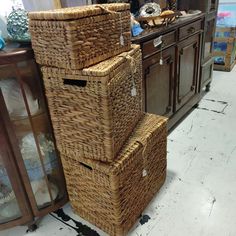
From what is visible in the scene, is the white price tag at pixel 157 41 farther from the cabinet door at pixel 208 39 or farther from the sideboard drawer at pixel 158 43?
the cabinet door at pixel 208 39

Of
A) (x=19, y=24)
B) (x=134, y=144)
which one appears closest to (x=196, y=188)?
(x=134, y=144)

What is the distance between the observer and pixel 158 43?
1.68 meters

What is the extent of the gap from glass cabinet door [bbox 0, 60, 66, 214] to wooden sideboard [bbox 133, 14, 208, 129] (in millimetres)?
664

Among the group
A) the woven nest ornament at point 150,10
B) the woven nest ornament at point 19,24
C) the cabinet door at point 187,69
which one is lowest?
the cabinet door at point 187,69

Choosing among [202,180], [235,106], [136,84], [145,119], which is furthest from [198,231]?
[235,106]

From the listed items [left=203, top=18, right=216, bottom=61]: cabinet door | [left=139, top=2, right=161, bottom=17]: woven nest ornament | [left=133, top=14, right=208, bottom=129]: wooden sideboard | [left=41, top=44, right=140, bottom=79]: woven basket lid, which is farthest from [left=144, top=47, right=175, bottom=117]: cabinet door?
[left=203, top=18, right=216, bottom=61]: cabinet door

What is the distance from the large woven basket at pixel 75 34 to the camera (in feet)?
3.06

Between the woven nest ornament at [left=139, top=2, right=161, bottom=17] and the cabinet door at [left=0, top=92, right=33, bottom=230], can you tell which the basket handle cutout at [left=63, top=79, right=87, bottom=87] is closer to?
the cabinet door at [left=0, top=92, right=33, bottom=230]

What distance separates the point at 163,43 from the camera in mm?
1761

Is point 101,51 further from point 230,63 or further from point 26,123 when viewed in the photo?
point 230,63

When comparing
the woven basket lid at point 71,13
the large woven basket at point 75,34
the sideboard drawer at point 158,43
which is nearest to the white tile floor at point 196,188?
the sideboard drawer at point 158,43

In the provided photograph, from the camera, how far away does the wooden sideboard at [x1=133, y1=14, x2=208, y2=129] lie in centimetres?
167

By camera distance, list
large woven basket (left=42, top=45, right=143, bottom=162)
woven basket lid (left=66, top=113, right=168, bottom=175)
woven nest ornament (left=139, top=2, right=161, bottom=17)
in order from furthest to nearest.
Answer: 1. woven nest ornament (left=139, top=2, right=161, bottom=17)
2. woven basket lid (left=66, top=113, right=168, bottom=175)
3. large woven basket (left=42, top=45, right=143, bottom=162)

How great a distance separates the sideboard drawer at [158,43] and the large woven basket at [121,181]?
43cm
